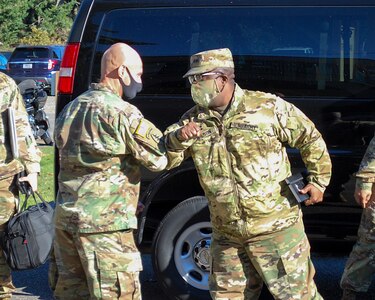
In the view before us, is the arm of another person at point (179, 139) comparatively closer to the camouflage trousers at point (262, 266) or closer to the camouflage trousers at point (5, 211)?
the camouflage trousers at point (262, 266)

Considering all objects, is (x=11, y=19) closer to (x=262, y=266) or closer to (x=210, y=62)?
(x=210, y=62)

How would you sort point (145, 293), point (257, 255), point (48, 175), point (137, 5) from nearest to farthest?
point (257, 255) < point (137, 5) < point (145, 293) < point (48, 175)

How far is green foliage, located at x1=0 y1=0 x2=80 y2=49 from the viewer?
45219 millimetres

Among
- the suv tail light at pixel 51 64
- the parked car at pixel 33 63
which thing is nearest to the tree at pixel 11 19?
the parked car at pixel 33 63

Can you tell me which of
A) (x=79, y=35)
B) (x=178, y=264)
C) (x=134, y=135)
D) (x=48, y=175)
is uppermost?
(x=79, y=35)

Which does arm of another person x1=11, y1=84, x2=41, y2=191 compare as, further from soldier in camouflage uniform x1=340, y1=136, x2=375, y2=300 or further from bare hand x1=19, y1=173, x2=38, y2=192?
→ soldier in camouflage uniform x1=340, y1=136, x2=375, y2=300

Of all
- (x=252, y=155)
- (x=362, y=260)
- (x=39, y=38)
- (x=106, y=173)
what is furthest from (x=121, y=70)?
(x=39, y=38)

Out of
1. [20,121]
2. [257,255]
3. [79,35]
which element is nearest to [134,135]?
[257,255]

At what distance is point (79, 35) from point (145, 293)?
2.10 metres

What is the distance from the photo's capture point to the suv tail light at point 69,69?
530 centimetres

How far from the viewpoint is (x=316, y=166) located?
4.21m

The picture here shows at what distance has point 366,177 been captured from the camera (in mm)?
4688

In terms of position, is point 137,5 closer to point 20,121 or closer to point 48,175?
point 20,121

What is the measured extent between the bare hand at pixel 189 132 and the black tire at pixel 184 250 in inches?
52.0
